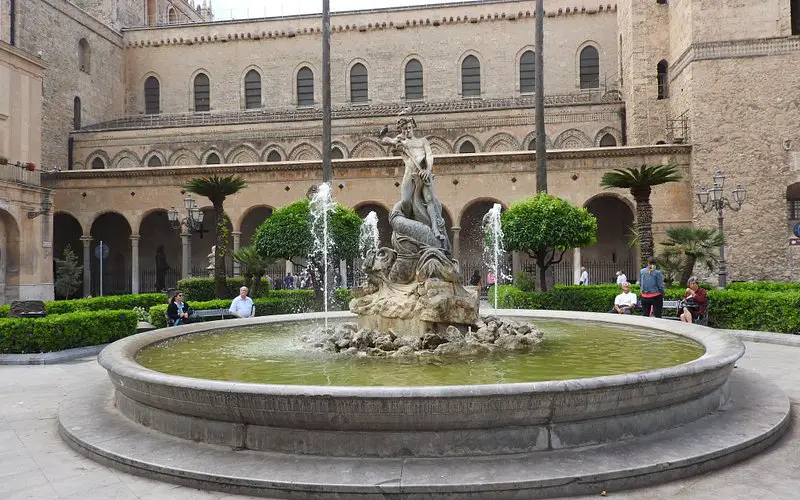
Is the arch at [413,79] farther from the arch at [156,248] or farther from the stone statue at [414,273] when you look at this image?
the stone statue at [414,273]

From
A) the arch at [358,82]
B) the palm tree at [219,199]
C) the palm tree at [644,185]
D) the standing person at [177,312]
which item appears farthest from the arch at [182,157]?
the palm tree at [644,185]

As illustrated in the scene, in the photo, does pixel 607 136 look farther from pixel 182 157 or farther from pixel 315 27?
pixel 182 157

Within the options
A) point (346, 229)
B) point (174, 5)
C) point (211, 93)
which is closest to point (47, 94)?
point (211, 93)

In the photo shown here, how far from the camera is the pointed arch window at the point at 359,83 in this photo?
33438 millimetres

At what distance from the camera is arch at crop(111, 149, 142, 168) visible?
31.1m

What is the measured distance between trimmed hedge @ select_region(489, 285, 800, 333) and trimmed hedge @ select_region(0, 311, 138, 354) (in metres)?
8.59

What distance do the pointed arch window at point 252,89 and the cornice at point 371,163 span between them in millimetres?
10049

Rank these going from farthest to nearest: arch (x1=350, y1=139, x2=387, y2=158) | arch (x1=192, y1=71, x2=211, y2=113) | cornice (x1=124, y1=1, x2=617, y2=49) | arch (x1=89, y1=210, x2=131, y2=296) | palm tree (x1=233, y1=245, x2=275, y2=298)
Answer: arch (x1=192, y1=71, x2=211, y2=113) < cornice (x1=124, y1=1, x2=617, y2=49) < arch (x1=89, y1=210, x2=131, y2=296) < arch (x1=350, y1=139, x2=387, y2=158) < palm tree (x1=233, y1=245, x2=275, y2=298)

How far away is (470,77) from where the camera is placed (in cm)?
3275

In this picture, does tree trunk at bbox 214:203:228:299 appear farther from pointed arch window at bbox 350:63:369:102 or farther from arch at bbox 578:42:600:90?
arch at bbox 578:42:600:90

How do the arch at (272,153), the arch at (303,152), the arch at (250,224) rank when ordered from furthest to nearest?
the arch at (272,153)
the arch at (303,152)
the arch at (250,224)

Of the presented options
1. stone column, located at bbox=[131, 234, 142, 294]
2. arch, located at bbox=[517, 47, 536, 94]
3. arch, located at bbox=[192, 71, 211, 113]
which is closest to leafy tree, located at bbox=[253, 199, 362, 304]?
stone column, located at bbox=[131, 234, 142, 294]

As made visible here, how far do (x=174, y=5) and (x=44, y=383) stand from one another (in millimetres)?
41510

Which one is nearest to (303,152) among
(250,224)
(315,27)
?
(250,224)
